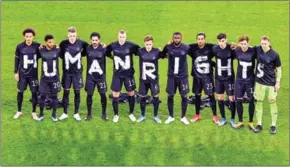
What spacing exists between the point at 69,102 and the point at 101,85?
5.54 feet

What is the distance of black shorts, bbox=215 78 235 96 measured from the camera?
1355cm

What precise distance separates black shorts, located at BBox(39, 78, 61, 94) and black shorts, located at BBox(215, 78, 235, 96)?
361 cm

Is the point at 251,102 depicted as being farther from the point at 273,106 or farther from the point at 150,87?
the point at 150,87

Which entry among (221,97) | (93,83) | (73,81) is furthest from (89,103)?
(221,97)

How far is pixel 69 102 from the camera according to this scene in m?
15.0

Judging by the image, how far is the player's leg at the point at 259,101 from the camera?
13.2m

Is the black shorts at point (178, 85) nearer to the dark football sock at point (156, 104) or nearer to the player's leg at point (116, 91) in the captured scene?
the dark football sock at point (156, 104)

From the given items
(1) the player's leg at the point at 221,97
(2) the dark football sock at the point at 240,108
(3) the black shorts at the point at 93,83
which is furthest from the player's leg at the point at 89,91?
(2) the dark football sock at the point at 240,108

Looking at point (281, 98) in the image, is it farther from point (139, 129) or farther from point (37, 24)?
point (37, 24)

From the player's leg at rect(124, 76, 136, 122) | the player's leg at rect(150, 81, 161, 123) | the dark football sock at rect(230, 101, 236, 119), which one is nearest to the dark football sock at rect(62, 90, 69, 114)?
the player's leg at rect(124, 76, 136, 122)

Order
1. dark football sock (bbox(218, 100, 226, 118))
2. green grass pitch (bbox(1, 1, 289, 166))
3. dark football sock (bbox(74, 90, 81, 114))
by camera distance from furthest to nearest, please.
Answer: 1. dark football sock (bbox(74, 90, 81, 114))
2. dark football sock (bbox(218, 100, 226, 118))
3. green grass pitch (bbox(1, 1, 289, 166))

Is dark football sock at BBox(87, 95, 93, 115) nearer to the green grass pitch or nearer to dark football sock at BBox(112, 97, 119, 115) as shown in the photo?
the green grass pitch

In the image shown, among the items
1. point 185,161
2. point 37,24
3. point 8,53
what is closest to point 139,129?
point 185,161

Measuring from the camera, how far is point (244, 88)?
527 inches
